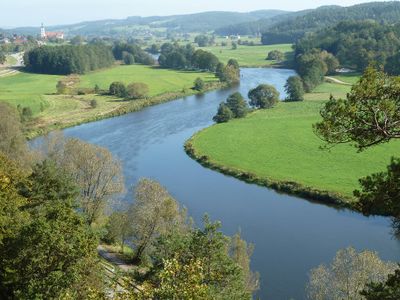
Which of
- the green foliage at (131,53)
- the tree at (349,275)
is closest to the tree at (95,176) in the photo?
the tree at (349,275)

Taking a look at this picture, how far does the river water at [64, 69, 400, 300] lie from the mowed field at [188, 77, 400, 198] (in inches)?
136

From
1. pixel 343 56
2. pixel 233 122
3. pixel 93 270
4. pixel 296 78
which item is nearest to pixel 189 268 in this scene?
pixel 93 270

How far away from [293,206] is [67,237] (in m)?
31.7

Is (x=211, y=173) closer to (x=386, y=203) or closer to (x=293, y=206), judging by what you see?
(x=293, y=206)

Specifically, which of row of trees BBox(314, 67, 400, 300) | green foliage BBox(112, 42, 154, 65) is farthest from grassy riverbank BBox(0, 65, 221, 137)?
row of trees BBox(314, 67, 400, 300)

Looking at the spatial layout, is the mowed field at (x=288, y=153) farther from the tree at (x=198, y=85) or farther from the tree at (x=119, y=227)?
the tree at (x=198, y=85)

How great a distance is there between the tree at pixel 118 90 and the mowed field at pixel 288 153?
34.0 m

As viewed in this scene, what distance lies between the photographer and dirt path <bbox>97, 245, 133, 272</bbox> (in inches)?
1383

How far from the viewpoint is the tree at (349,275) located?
25062mm

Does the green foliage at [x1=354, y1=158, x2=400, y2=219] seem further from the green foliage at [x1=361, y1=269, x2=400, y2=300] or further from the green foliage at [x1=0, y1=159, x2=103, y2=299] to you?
the green foliage at [x1=0, y1=159, x2=103, y2=299]

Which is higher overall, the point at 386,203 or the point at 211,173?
the point at 386,203

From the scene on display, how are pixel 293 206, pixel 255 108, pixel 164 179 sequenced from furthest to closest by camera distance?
pixel 255 108 → pixel 164 179 → pixel 293 206

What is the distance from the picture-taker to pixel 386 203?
14898mm

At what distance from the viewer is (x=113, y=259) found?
3659cm
